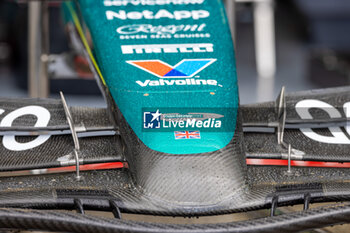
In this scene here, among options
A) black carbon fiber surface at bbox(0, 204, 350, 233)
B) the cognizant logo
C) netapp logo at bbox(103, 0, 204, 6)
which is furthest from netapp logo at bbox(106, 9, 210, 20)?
black carbon fiber surface at bbox(0, 204, 350, 233)

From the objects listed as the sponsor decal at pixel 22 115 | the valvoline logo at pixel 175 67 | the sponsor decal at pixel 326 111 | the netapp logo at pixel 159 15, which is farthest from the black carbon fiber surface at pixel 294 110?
the sponsor decal at pixel 22 115

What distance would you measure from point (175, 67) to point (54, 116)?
9.7 inches

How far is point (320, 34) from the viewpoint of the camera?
17.3ft

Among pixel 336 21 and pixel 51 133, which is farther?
pixel 336 21

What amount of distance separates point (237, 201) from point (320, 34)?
4.77 meters

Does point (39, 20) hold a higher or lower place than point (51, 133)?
higher

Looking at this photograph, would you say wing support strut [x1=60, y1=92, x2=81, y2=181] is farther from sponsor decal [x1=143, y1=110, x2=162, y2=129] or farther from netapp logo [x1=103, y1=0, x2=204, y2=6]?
netapp logo [x1=103, y1=0, x2=204, y2=6]

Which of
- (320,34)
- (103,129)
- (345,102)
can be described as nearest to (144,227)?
(103,129)

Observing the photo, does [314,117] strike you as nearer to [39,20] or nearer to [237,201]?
[237,201]

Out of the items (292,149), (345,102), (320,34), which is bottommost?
(292,149)

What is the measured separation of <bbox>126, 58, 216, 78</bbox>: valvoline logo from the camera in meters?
0.97

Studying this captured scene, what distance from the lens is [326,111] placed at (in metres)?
0.99

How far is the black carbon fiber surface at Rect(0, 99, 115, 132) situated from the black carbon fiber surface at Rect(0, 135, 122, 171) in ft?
0.08

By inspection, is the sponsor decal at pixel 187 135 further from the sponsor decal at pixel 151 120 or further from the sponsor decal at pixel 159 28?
the sponsor decal at pixel 159 28
